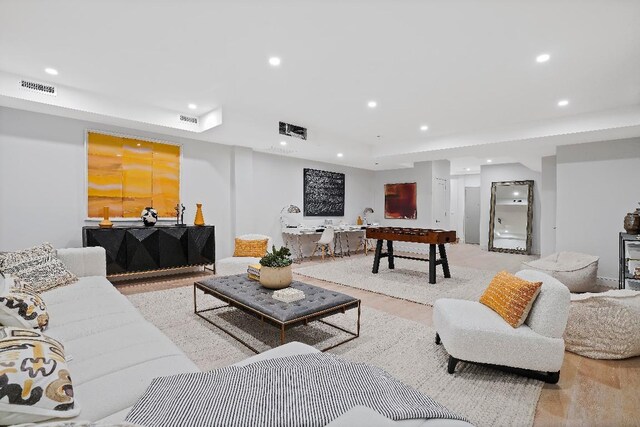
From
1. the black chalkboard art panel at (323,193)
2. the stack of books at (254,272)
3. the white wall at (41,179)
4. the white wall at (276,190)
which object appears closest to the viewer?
the stack of books at (254,272)

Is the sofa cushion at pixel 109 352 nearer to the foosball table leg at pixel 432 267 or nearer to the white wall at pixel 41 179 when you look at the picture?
the white wall at pixel 41 179

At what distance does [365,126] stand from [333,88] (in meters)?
1.93

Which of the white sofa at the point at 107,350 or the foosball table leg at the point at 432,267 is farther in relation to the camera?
the foosball table leg at the point at 432,267

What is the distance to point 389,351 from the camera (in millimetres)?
2688

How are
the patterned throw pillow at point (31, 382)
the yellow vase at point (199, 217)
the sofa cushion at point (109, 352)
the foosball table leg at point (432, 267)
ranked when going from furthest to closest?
1. the yellow vase at point (199, 217)
2. the foosball table leg at point (432, 267)
3. the sofa cushion at point (109, 352)
4. the patterned throw pillow at point (31, 382)

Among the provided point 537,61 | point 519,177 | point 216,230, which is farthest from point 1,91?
point 519,177

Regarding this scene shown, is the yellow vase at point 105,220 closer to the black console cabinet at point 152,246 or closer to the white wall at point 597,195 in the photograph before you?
the black console cabinet at point 152,246

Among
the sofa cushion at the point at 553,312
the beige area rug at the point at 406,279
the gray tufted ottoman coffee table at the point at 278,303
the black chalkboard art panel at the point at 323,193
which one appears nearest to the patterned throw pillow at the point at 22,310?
the gray tufted ottoman coffee table at the point at 278,303

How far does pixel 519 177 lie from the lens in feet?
29.0

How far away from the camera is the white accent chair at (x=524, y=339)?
2143 millimetres

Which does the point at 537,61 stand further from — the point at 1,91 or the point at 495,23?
the point at 1,91

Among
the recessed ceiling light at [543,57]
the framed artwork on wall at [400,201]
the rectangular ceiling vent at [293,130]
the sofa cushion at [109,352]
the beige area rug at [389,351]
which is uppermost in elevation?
the recessed ceiling light at [543,57]

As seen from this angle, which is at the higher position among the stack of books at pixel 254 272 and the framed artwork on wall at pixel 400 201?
the framed artwork on wall at pixel 400 201

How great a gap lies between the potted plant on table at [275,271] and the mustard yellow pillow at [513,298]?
6.06 feet
